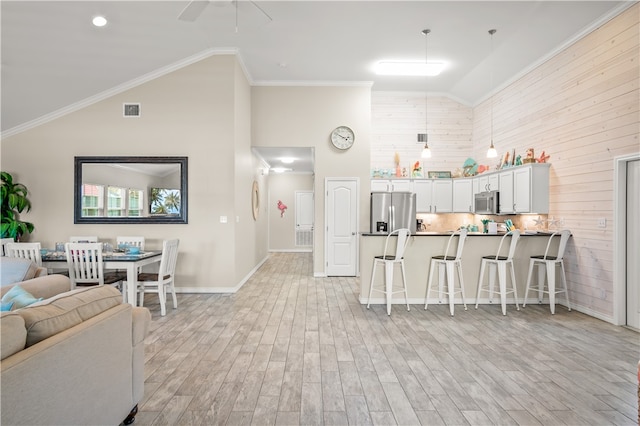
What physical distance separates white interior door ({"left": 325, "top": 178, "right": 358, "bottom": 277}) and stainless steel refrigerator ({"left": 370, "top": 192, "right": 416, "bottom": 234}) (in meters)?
0.44

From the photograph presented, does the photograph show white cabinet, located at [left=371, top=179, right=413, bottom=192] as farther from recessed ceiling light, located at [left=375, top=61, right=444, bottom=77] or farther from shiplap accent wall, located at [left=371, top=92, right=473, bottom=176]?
recessed ceiling light, located at [left=375, top=61, right=444, bottom=77]

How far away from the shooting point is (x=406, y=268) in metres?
5.01

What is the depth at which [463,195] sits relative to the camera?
744cm

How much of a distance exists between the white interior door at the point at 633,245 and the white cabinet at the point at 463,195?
3.25m

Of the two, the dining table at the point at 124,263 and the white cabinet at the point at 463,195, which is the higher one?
the white cabinet at the point at 463,195

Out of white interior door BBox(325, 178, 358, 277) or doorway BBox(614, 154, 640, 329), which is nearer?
doorway BBox(614, 154, 640, 329)

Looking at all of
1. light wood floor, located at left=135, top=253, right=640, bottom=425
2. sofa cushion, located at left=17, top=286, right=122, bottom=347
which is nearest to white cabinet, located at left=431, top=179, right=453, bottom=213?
light wood floor, located at left=135, top=253, right=640, bottom=425

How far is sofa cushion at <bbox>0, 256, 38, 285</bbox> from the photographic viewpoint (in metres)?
3.30

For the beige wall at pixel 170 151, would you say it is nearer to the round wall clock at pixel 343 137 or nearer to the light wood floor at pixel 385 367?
the light wood floor at pixel 385 367

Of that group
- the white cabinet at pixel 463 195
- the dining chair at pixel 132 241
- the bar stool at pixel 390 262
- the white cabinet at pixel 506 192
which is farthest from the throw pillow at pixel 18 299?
the white cabinet at pixel 463 195

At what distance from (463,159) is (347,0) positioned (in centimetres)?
481

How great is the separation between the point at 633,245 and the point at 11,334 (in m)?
5.53

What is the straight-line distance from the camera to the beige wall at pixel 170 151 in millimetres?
5621

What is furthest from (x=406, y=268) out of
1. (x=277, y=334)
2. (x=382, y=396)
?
(x=382, y=396)
